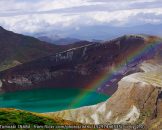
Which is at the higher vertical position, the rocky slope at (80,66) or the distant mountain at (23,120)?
the distant mountain at (23,120)

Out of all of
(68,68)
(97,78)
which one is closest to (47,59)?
(68,68)

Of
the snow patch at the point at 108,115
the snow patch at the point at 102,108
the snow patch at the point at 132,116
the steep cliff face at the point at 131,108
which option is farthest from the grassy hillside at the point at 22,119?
the snow patch at the point at 102,108

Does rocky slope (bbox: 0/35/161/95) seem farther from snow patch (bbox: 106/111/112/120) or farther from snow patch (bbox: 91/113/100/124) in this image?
snow patch (bbox: 106/111/112/120)

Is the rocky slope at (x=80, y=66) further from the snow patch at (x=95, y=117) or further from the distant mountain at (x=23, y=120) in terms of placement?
the distant mountain at (x=23, y=120)

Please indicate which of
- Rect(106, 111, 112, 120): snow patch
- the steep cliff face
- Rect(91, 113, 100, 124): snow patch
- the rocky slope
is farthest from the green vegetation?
the rocky slope

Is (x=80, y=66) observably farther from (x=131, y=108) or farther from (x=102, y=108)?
(x=131, y=108)

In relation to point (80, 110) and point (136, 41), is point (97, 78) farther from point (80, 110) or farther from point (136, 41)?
point (80, 110)

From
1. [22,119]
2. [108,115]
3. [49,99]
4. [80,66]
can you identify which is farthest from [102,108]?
[80,66]
